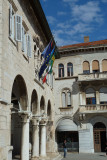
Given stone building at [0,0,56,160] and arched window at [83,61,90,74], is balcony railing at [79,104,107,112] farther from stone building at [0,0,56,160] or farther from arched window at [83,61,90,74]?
stone building at [0,0,56,160]

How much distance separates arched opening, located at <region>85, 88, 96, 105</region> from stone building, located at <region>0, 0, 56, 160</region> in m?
8.72

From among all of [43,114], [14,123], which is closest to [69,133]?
[14,123]

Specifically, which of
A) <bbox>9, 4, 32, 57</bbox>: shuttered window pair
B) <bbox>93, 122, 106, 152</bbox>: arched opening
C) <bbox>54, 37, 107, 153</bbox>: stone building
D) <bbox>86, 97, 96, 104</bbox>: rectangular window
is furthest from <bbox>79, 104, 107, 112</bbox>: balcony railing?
<bbox>9, 4, 32, 57</bbox>: shuttered window pair

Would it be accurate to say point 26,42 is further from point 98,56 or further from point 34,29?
point 98,56

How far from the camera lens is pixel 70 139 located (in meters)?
28.3

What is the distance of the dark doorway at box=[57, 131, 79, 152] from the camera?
2797cm

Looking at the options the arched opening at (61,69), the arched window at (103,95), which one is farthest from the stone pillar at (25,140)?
the arched opening at (61,69)

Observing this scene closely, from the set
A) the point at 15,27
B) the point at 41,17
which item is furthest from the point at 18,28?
the point at 41,17

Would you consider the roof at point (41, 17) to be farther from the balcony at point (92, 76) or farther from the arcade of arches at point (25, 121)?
the balcony at point (92, 76)

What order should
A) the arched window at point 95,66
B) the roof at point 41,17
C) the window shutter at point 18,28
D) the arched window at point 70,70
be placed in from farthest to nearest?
the arched window at point 70,70 → the arched window at point 95,66 → the roof at point 41,17 → the window shutter at point 18,28

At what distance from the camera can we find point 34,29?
53.2 feet

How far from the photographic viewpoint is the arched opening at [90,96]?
28031 millimetres

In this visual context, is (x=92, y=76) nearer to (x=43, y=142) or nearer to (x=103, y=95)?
(x=103, y=95)

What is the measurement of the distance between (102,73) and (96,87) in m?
1.71
